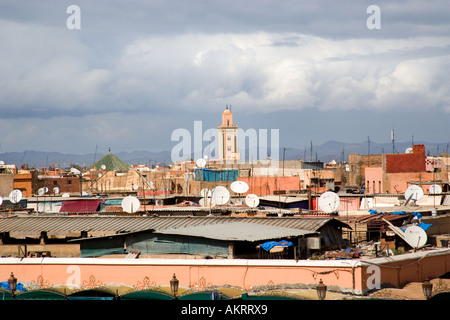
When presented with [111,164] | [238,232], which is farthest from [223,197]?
[111,164]

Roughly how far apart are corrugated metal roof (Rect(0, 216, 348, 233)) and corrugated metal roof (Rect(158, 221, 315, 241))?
775 mm

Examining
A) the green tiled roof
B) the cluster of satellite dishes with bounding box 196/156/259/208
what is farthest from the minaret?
the cluster of satellite dishes with bounding box 196/156/259/208

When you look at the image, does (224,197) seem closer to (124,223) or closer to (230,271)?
(124,223)

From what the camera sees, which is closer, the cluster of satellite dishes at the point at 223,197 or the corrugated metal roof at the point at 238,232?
the corrugated metal roof at the point at 238,232

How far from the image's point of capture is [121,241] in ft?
61.8

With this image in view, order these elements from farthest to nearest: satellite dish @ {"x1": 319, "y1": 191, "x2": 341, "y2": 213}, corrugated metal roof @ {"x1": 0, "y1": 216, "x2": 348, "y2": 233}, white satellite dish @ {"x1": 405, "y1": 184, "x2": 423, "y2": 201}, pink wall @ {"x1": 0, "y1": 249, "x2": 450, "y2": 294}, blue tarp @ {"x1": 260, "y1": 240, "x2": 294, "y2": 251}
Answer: white satellite dish @ {"x1": 405, "y1": 184, "x2": 423, "y2": 201}
satellite dish @ {"x1": 319, "y1": 191, "x2": 341, "y2": 213}
corrugated metal roof @ {"x1": 0, "y1": 216, "x2": 348, "y2": 233}
blue tarp @ {"x1": 260, "y1": 240, "x2": 294, "y2": 251}
pink wall @ {"x1": 0, "y1": 249, "x2": 450, "y2": 294}

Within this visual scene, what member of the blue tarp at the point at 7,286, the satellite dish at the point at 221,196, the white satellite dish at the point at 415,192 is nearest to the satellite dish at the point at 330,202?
the satellite dish at the point at 221,196

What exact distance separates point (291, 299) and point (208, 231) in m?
4.75

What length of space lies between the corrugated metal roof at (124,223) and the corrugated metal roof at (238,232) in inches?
30.5

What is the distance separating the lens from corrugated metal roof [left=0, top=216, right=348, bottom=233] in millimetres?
19353

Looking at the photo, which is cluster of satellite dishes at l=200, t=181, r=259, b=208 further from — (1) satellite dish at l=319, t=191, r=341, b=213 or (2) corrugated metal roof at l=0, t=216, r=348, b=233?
(1) satellite dish at l=319, t=191, r=341, b=213

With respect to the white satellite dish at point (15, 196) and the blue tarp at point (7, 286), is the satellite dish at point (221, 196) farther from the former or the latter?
the white satellite dish at point (15, 196)

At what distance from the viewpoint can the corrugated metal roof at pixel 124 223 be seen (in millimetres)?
19353
